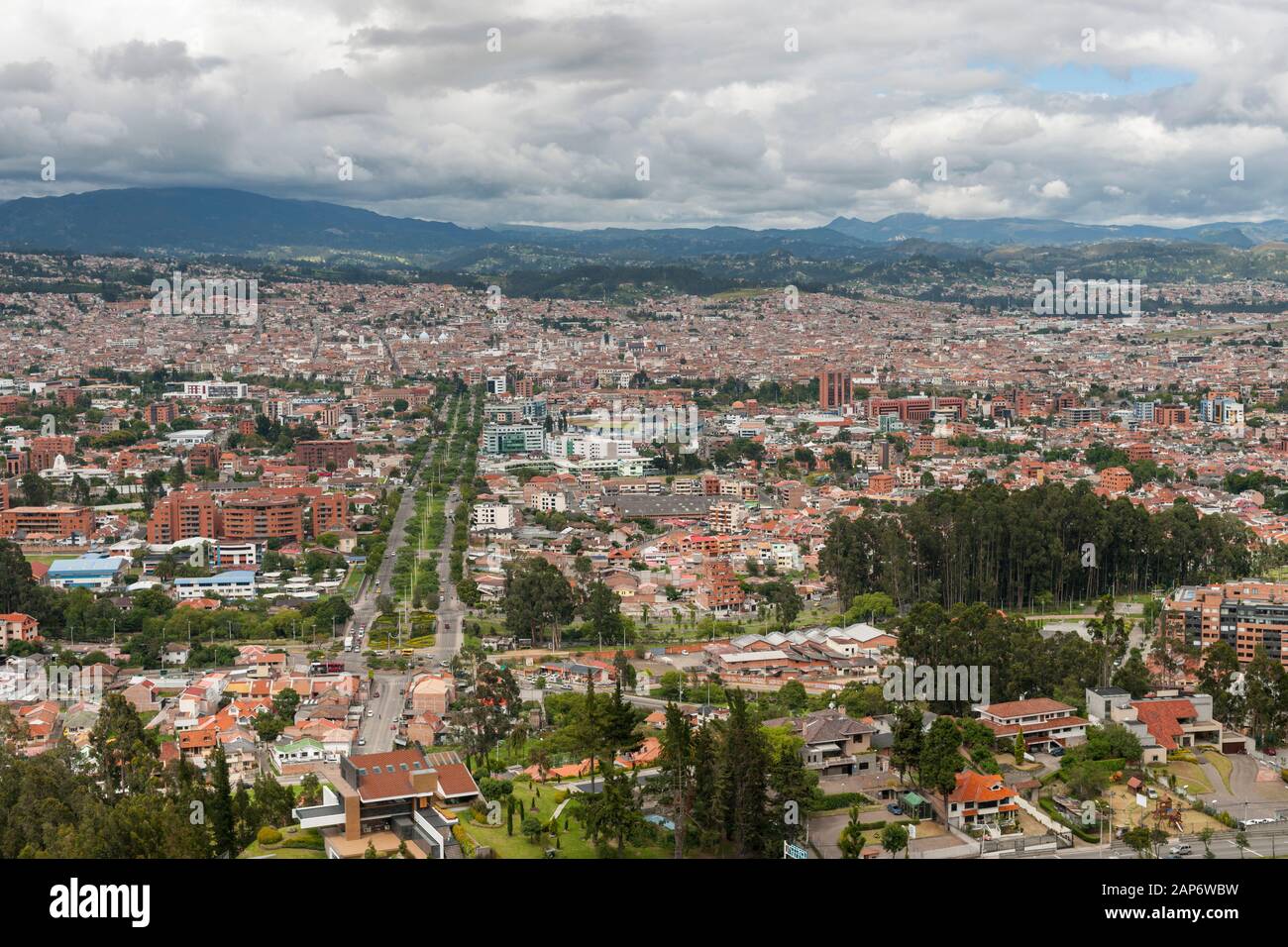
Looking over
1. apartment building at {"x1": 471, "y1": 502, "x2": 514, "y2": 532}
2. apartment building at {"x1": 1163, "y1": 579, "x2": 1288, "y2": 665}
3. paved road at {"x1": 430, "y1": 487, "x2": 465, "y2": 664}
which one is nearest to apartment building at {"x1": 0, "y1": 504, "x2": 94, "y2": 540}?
paved road at {"x1": 430, "y1": 487, "x2": 465, "y2": 664}

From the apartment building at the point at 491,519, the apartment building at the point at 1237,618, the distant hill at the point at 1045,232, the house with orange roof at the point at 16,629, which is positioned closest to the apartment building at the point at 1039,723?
the apartment building at the point at 1237,618

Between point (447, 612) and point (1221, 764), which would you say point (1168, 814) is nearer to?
point (1221, 764)

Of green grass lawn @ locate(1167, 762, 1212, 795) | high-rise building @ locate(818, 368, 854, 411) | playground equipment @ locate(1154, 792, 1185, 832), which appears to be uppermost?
high-rise building @ locate(818, 368, 854, 411)

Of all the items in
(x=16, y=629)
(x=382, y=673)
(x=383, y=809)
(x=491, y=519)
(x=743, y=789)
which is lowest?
(x=382, y=673)

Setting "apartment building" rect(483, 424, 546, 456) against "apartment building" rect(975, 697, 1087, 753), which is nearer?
"apartment building" rect(975, 697, 1087, 753)

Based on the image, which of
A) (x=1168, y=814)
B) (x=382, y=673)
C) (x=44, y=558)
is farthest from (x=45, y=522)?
(x=1168, y=814)

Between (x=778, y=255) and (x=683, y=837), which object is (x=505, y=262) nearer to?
(x=778, y=255)

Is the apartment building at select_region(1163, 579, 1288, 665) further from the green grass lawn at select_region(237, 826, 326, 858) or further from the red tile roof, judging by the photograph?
the green grass lawn at select_region(237, 826, 326, 858)

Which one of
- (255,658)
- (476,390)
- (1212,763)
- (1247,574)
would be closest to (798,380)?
(476,390)

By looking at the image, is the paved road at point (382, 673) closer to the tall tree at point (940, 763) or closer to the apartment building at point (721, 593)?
the apartment building at point (721, 593)

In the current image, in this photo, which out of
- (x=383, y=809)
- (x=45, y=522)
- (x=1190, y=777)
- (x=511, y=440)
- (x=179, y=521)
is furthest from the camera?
(x=511, y=440)

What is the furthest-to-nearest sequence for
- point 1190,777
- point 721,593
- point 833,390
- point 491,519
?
point 833,390 < point 491,519 < point 721,593 < point 1190,777
